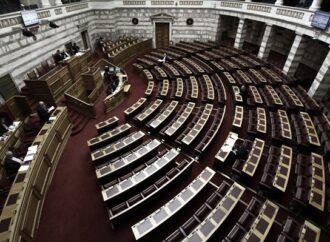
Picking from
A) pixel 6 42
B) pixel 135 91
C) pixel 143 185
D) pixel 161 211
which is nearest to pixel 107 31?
pixel 135 91

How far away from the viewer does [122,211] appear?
6691 millimetres

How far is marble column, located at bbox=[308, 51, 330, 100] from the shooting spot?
12648 mm

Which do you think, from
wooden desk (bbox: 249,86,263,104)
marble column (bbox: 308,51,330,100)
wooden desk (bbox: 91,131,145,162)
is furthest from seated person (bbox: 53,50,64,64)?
marble column (bbox: 308,51,330,100)

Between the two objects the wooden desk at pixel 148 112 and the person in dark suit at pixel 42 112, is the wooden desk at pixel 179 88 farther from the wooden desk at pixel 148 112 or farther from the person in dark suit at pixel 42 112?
the person in dark suit at pixel 42 112

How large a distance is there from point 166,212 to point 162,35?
2258 centimetres

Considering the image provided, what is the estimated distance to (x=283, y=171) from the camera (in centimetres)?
794

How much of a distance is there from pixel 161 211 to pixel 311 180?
5927 millimetres

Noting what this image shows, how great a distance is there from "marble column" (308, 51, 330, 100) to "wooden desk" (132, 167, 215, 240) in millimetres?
11157

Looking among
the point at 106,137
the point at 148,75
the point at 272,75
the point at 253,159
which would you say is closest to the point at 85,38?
the point at 148,75

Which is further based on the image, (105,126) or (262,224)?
(105,126)

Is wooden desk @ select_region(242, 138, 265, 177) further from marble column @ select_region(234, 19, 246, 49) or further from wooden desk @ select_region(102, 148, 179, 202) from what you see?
marble column @ select_region(234, 19, 246, 49)

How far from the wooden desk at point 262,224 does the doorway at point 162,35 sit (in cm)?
2241

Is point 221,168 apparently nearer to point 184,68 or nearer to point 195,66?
point 184,68

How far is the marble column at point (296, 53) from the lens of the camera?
14625 mm
